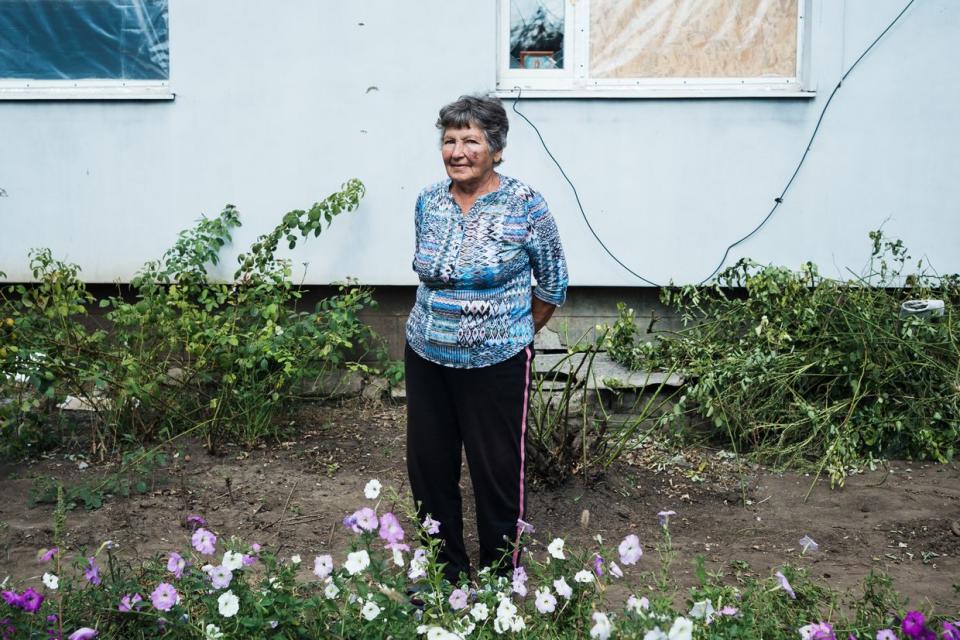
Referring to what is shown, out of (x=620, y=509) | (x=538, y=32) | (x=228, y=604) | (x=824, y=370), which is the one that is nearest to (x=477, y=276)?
(x=228, y=604)

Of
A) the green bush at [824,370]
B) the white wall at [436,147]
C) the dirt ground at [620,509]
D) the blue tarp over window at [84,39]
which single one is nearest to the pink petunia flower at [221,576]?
the dirt ground at [620,509]

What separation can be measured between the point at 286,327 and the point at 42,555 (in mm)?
2622

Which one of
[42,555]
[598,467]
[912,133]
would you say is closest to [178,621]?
[42,555]

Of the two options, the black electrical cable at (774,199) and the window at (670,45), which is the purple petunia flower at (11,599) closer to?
the black electrical cable at (774,199)

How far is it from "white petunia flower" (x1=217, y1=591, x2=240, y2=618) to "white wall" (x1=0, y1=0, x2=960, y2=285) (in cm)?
361

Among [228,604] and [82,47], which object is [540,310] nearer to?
[228,604]

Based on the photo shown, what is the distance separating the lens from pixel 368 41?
5.71 metres

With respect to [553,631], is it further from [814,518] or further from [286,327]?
[286,327]

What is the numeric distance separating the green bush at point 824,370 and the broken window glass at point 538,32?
167 cm

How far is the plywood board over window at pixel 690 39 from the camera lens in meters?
5.75

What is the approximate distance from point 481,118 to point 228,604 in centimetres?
174

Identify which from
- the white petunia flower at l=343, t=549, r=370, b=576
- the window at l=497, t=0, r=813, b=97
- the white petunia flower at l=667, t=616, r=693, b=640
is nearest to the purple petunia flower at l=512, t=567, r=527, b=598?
the white petunia flower at l=343, t=549, r=370, b=576

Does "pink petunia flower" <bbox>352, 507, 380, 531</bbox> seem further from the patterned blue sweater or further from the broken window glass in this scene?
the broken window glass

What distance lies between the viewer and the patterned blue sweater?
10.4 feet
